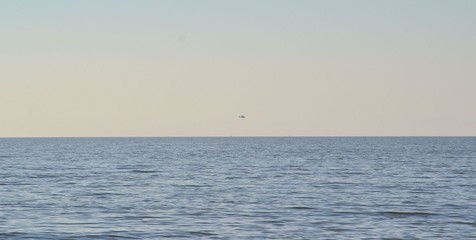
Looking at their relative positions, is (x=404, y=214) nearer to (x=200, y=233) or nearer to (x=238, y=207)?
(x=238, y=207)

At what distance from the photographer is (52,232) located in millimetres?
30812

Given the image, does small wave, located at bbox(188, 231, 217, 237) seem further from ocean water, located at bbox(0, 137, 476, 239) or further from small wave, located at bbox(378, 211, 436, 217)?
small wave, located at bbox(378, 211, 436, 217)

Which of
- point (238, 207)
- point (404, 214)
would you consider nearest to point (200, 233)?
point (238, 207)

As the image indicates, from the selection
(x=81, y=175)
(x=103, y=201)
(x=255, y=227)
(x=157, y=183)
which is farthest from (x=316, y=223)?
(x=81, y=175)

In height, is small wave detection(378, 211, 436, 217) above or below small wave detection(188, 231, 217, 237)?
above

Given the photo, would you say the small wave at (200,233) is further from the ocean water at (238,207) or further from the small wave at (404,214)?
the small wave at (404,214)

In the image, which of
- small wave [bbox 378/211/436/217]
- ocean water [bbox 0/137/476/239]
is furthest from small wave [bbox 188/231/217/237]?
small wave [bbox 378/211/436/217]

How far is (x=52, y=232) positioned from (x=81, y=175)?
35830 millimetres

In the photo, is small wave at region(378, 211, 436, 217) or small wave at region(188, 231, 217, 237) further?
small wave at region(378, 211, 436, 217)

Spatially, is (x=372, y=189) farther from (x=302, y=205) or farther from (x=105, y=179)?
(x=105, y=179)

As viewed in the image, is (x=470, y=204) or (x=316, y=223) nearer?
(x=316, y=223)

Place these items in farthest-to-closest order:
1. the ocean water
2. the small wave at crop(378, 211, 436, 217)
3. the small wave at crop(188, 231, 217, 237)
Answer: the small wave at crop(378, 211, 436, 217), the ocean water, the small wave at crop(188, 231, 217, 237)

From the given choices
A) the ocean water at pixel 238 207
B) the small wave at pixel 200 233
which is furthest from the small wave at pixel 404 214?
the small wave at pixel 200 233

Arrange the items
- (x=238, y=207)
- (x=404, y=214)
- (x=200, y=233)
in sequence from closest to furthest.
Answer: (x=200, y=233)
(x=404, y=214)
(x=238, y=207)
